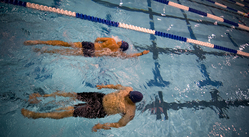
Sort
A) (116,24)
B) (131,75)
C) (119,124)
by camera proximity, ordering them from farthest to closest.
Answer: (116,24) < (131,75) < (119,124)

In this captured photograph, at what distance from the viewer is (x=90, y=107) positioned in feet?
6.70

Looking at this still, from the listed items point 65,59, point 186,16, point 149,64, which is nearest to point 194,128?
point 149,64

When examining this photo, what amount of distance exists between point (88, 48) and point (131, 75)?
3.85ft

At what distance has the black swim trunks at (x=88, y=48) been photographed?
8.64 ft

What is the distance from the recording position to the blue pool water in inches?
81.8

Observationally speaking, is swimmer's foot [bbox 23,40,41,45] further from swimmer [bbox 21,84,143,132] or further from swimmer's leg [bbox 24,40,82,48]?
swimmer [bbox 21,84,143,132]

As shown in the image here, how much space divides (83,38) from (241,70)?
18.0 feet

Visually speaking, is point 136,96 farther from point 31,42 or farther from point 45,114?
point 31,42

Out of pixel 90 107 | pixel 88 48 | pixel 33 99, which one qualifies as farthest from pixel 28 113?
pixel 88 48

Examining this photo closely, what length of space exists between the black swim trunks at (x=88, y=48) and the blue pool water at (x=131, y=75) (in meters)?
0.17

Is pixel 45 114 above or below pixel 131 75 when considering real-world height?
below

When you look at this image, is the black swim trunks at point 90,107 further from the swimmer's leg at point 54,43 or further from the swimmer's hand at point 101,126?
the swimmer's leg at point 54,43

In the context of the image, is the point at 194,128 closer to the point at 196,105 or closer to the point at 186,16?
the point at 196,105

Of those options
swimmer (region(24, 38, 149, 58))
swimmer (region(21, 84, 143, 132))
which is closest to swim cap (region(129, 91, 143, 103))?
swimmer (region(21, 84, 143, 132))
